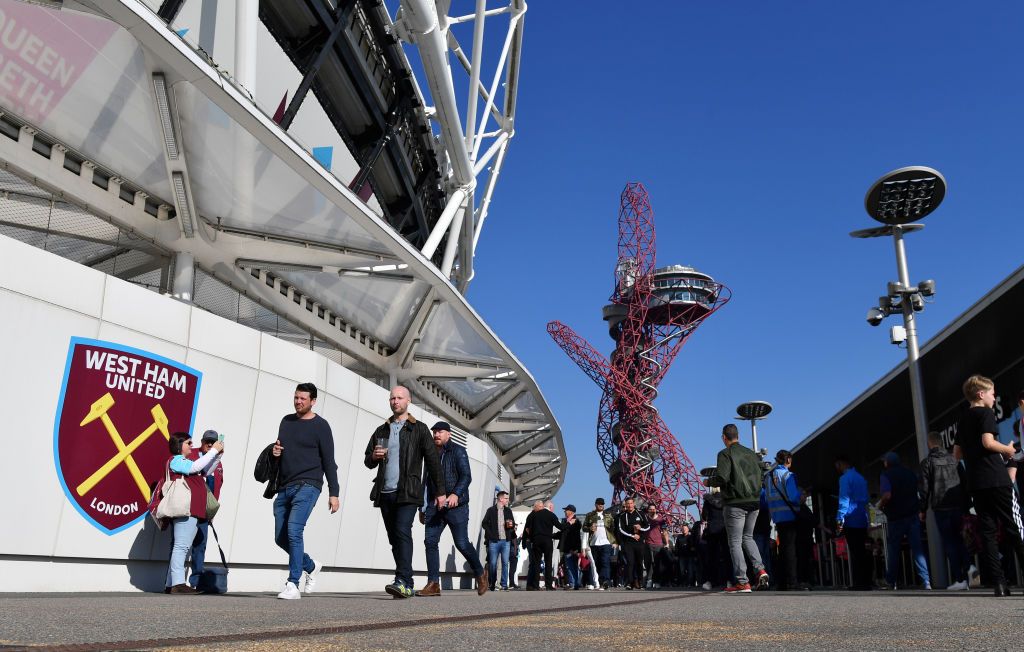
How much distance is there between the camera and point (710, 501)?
13.6m

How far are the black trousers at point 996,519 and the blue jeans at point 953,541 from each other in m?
3.23

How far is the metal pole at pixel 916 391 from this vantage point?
12.5 metres

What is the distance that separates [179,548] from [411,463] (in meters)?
2.24

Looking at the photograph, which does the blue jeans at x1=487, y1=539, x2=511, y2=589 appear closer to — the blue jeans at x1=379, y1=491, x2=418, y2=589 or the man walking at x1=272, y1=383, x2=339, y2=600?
the blue jeans at x1=379, y1=491, x2=418, y2=589

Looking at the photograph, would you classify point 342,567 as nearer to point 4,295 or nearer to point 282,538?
point 282,538

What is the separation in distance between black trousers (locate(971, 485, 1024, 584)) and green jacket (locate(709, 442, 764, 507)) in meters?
2.89

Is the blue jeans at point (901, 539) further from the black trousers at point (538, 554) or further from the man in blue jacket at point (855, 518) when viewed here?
the black trousers at point (538, 554)

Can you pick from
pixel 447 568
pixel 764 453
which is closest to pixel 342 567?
pixel 447 568

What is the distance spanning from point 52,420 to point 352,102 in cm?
1111

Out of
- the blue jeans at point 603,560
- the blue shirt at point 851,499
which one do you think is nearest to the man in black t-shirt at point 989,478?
the blue shirt at point 851,499

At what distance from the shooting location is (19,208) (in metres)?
Answer: 10.1

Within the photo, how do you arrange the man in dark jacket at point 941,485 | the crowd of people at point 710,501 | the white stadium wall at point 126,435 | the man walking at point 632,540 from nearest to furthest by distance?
the crowd of people at point 710,501
the white stadium wall at point 126,435
the man in dark jacket at point 941,485
the man walking at point 632,540

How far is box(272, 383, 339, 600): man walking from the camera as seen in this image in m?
6.86

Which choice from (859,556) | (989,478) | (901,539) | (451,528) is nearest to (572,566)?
(859,556)
